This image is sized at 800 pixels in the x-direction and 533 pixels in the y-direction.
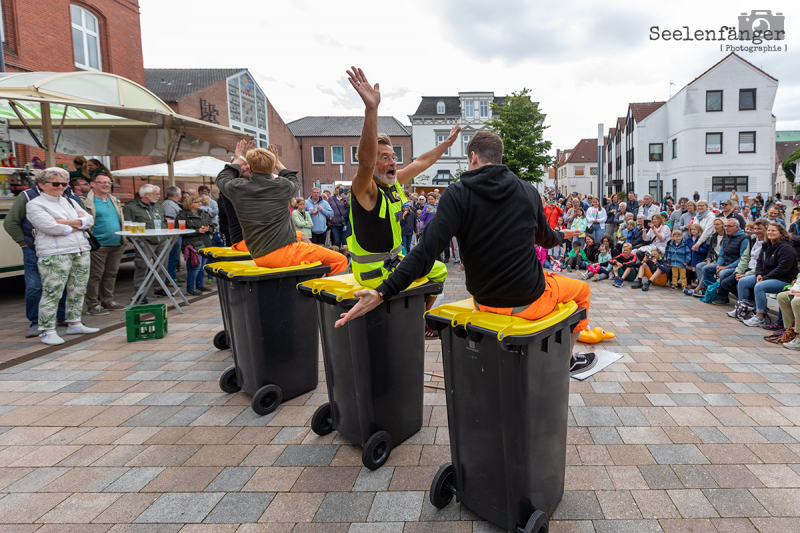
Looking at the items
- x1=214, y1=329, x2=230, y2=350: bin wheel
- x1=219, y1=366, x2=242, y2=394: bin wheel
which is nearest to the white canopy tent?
x1=214, y1=329, x2=230, y2=350: bin wheel

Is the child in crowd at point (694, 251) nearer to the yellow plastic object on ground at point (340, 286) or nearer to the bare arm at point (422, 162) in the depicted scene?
the bare arm at point (422, 162)

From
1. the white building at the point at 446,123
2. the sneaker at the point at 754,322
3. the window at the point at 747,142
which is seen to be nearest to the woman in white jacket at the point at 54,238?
the sneaker at the point at 754,322

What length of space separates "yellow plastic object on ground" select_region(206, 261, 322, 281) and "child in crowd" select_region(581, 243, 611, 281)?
338 inches

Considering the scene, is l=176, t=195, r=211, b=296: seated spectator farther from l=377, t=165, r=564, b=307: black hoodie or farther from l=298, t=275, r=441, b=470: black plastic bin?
l=377, t=165, r=564, b=307: black hoodie

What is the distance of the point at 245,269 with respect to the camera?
3.71 m

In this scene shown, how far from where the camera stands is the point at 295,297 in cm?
381

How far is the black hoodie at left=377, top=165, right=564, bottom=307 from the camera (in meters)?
2.20

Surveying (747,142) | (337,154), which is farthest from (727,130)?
(337,154)

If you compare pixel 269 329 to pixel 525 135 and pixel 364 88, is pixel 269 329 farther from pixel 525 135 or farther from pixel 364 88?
pixel 525 135

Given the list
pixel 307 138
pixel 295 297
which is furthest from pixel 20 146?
pixel 307 138

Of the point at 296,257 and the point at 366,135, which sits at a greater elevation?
the point at 366,135

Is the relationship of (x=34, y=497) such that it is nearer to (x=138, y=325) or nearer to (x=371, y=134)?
(x=371, y=134)

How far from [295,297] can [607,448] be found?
8.52ft

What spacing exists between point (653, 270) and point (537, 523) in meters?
8.88
